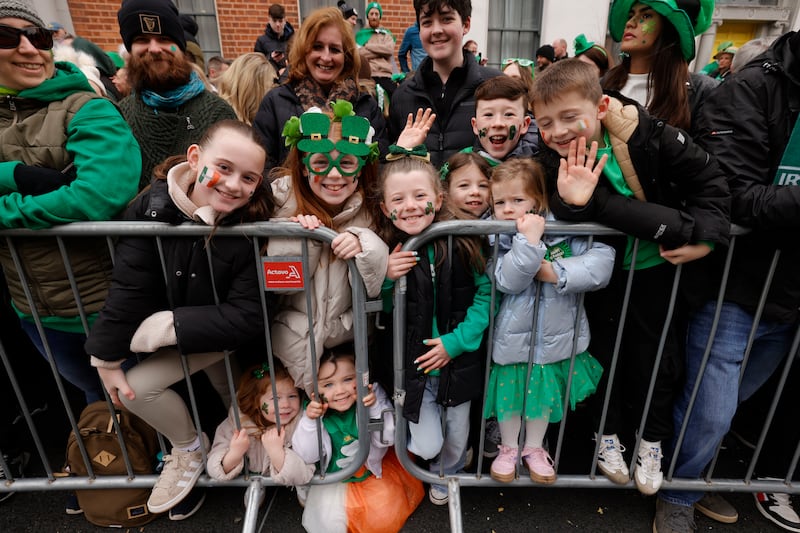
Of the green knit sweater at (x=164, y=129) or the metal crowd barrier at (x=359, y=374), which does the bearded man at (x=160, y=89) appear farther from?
the metal crowd barrier at (x=359, y=374)

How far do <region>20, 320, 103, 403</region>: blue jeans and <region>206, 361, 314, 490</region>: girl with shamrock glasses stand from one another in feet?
2.69

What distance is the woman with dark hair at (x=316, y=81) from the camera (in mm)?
2750

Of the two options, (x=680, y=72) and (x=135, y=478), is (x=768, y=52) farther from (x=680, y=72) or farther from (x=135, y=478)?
(x=135, y=478)

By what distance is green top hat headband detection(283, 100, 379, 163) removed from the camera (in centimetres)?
206

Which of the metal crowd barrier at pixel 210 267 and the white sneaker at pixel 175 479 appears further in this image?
the white sneaker at pixel 175 479

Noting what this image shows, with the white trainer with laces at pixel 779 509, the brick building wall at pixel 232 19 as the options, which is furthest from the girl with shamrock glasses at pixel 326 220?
the brick building wall at pixel 232 19

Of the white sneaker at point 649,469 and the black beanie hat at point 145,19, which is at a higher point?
the black beanie hat at point 145,19

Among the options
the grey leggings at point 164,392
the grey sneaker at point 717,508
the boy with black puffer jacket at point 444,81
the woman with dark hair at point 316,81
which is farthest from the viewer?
the boy with black puffer jacket at point 444,81

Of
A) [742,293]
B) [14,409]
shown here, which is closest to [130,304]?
[14,409]

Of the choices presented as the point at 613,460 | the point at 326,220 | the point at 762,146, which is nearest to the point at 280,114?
the point at 326,220

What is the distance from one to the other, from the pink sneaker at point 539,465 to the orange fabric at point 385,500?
25.0 inches

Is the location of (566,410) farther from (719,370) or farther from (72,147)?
(72,147)

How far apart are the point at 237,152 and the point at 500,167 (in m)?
1.18

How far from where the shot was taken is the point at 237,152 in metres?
1.95
